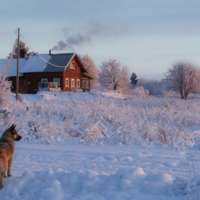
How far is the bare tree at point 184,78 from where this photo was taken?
41156 millimetres

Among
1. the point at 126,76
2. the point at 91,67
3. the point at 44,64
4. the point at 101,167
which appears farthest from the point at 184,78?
the point at 101,167

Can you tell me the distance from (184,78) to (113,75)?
789 inches

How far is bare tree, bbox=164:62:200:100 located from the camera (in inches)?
1620

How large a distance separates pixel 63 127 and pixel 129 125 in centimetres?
256

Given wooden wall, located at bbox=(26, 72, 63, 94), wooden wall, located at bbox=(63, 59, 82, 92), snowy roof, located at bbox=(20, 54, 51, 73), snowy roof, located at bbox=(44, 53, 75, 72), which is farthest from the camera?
wooden wall, located at bbox=(63, 59, 82, 92)

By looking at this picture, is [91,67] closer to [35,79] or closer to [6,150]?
[35,79]

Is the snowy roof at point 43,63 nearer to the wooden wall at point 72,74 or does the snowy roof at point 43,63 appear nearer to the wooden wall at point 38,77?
the wooden wall at point 38,77

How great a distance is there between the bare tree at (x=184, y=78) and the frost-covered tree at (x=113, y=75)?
1535 cm

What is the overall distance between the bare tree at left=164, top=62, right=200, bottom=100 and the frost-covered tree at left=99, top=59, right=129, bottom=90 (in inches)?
604

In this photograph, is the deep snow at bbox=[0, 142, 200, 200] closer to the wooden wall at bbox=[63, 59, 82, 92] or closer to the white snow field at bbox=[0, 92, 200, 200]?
the white snow field at bbox=[0, 92, 200, 200]

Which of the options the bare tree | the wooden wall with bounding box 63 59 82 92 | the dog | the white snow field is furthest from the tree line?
the dog

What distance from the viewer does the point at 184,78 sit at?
41656 mm

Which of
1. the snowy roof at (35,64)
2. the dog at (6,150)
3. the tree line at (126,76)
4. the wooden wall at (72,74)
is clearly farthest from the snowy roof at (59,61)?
the dog at (6,150)

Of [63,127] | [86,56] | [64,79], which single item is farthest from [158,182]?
[86,56]
